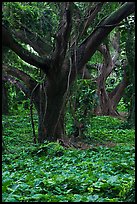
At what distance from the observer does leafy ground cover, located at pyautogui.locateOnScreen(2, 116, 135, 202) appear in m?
4.06

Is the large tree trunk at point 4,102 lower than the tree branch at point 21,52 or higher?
lower

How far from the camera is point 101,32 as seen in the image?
9.12 meters

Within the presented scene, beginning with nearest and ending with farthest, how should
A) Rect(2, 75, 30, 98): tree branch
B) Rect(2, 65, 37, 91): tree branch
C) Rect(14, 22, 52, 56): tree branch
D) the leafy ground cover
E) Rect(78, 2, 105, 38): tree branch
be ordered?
the leafy ground cover
Rect(78, 2, 105, 38): tree branch
Rect(2, 65, 37, 91): tree branch
Rect(2, 75, 30, 98): tree branch
Rect(14, 22, 52, 56): tree branch

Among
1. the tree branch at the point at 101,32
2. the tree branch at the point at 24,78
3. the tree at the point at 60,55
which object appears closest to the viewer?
the tree branch at the point at 101,32

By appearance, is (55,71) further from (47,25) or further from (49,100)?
(47,25)

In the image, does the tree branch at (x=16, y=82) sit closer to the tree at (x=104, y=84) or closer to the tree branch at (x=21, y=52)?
the tree branch at (x=21, y=52)

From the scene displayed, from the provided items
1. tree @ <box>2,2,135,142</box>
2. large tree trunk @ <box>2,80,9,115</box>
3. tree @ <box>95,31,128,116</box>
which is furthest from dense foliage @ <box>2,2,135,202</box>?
tree @ <box>95,31,128,116</box>

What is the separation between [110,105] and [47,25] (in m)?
9.45

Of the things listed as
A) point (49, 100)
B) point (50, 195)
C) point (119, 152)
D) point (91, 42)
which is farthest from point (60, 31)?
point (50, 195)

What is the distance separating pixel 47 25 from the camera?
1038cm

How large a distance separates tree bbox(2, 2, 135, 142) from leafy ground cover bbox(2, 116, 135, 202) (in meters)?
1.34

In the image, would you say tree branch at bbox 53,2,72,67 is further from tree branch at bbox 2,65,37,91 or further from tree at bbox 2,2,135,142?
tree branch at bbox 2,65,37,91

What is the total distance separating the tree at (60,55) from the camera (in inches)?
353

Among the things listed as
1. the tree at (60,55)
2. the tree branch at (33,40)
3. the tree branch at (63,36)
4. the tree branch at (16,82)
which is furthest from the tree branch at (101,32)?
the tree branch at (33,40)
